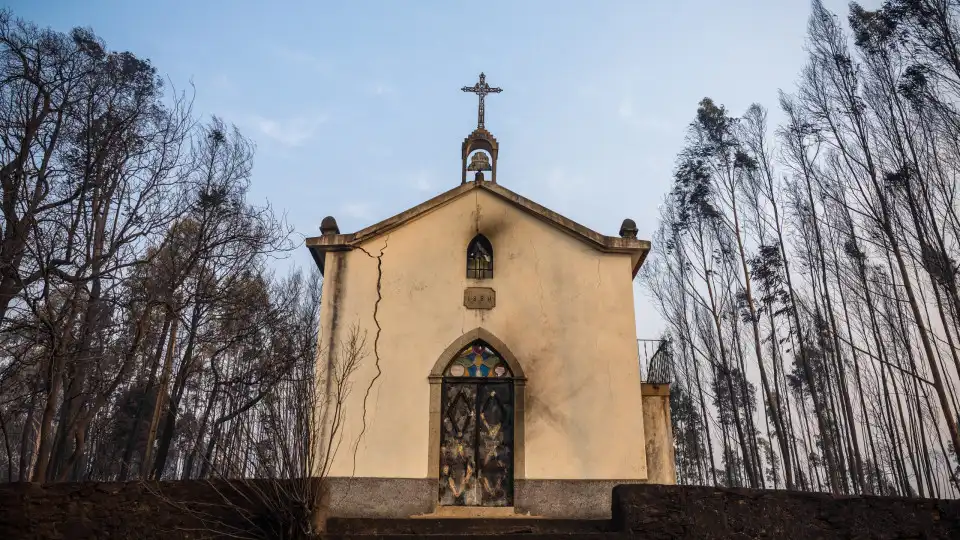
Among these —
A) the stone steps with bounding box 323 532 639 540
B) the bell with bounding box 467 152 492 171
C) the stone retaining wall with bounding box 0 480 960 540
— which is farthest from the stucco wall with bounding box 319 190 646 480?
the stone retaining wall with bounding box 0 480 960 540

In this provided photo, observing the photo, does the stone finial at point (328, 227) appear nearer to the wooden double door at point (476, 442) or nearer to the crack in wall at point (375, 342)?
the crack in wall at point (375, 342)

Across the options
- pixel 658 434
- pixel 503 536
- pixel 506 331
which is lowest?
pixel 503 536

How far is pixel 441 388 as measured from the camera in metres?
10.4

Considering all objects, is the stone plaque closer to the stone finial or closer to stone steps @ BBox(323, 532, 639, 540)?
the stone finial

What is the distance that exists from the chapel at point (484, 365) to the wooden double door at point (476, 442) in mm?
22

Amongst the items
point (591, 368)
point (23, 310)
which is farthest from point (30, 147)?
point (591, 368)

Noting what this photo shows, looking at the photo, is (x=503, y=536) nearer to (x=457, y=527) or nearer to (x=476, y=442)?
(x=457, y=527)

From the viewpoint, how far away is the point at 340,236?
11250 mm

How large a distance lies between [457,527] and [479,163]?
7.20 metres

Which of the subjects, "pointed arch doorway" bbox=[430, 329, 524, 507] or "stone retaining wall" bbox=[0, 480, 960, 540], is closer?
"stone retaining wall" bbox=[0, 480, 960, 540]

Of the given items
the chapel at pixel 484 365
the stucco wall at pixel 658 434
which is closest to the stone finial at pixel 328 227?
the chapel at pixel 484 365

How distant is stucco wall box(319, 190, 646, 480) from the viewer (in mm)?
10039

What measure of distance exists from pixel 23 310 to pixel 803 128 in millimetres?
18156

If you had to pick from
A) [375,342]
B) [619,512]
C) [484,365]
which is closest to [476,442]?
[484,365]
